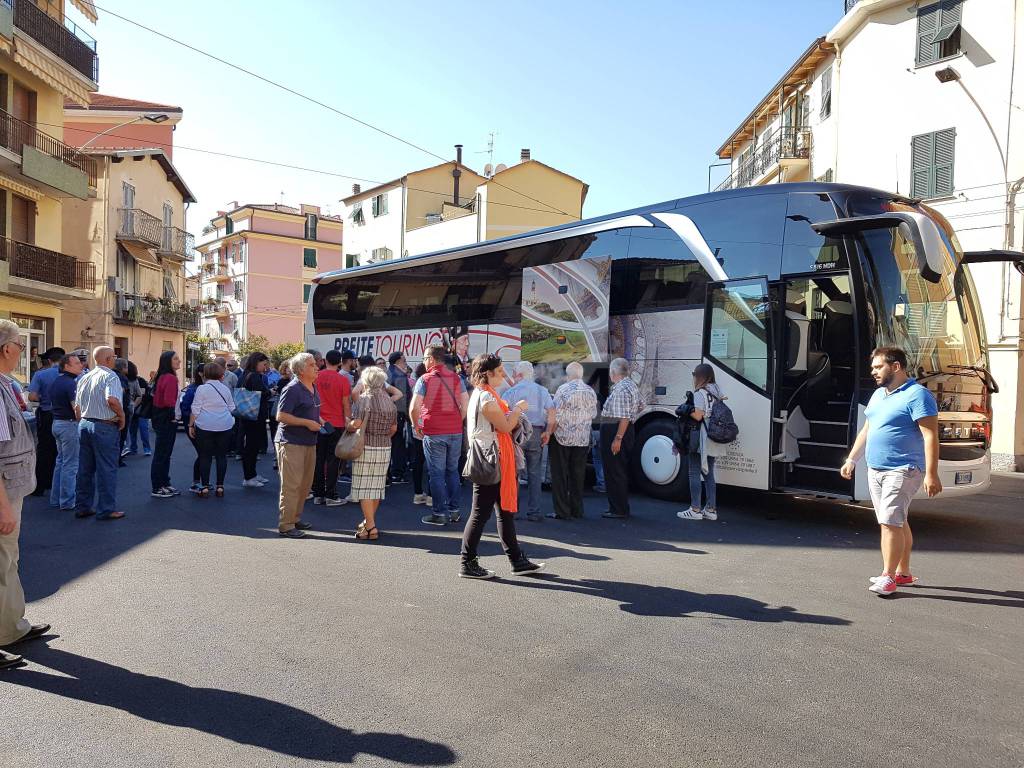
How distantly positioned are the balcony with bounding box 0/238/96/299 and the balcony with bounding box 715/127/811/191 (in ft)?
75.7

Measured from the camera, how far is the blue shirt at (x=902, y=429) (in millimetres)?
5727

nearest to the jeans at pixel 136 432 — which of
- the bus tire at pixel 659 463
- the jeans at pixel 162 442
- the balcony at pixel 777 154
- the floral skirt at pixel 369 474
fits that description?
the jeans at pixel 162 442

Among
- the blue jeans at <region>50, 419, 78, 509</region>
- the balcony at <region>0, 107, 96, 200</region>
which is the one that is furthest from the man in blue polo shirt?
the balcony at <region>0, 107, 96, 200</region>

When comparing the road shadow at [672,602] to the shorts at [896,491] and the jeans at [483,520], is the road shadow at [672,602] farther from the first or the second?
the shorts at [896,491]

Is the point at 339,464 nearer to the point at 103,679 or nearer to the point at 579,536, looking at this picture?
the point at 579,536

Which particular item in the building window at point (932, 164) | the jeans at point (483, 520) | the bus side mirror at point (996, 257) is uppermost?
the building window at point (932, 164)

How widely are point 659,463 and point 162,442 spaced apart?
21.5ft

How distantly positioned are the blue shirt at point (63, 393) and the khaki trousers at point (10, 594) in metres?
4.86

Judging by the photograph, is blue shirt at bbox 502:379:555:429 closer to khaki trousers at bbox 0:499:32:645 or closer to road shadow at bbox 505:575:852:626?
road shadow at bbox 505:575:852:626

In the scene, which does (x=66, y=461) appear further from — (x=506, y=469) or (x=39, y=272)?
(x=39, y=272)

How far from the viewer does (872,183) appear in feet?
69.2

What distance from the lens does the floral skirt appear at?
306 inches

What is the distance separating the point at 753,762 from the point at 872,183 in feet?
69.2

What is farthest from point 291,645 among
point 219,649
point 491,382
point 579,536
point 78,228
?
point 78,228
